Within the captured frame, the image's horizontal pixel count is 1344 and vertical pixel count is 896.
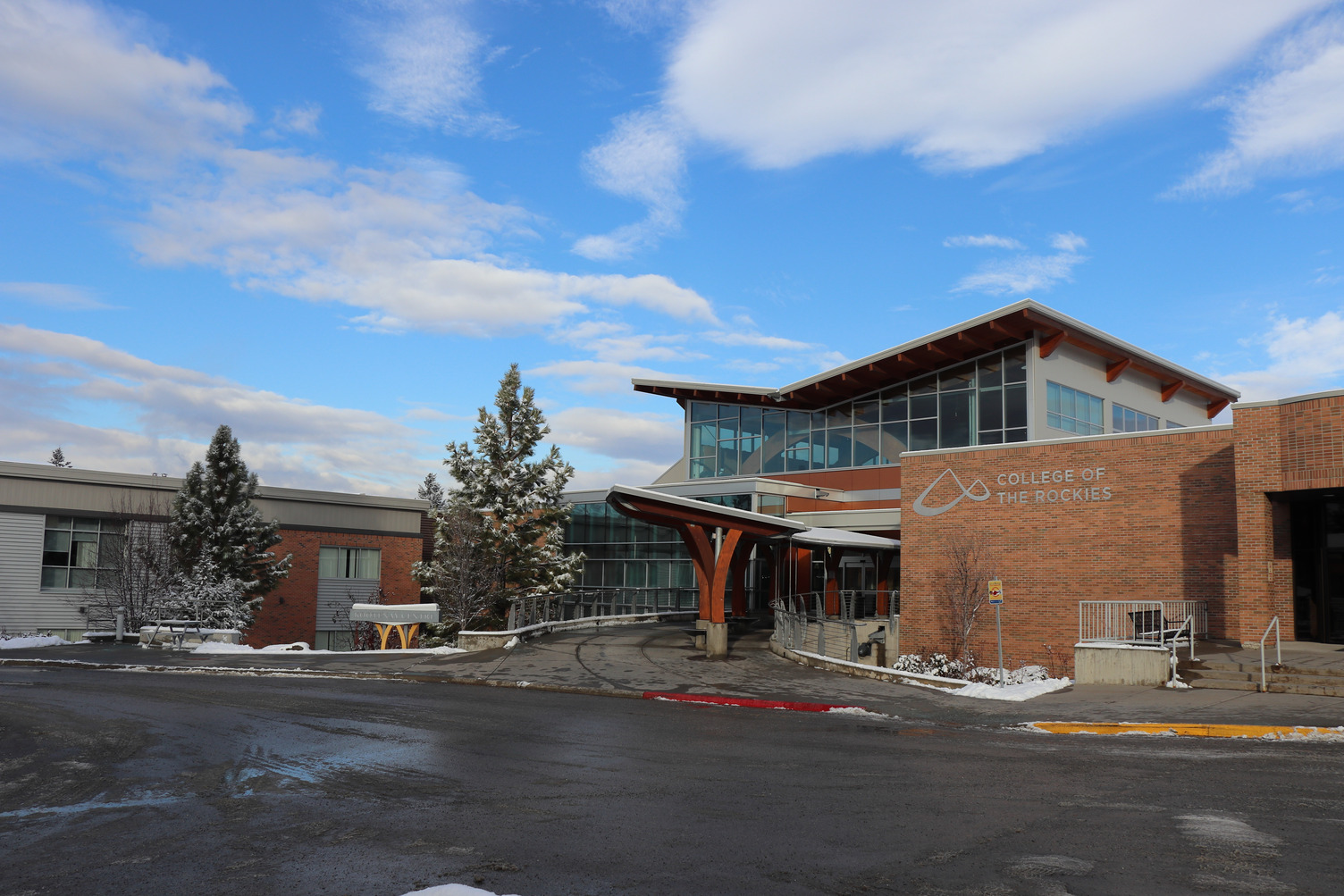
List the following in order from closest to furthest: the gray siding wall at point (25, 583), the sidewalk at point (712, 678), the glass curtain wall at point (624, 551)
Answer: the sidewalk at point (712, 678) < the gray siding wall at point (25, 583) < the glass curtain wall at point (624, 551)

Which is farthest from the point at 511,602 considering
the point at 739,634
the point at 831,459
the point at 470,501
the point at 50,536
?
the point at 50,536

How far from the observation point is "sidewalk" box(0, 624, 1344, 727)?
553 inches

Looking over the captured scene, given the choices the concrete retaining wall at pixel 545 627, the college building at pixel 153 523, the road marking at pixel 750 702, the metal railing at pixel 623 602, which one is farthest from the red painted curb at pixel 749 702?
the college building at pixel 153 523

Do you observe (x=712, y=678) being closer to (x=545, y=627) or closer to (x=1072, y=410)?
(x=545, y=627)

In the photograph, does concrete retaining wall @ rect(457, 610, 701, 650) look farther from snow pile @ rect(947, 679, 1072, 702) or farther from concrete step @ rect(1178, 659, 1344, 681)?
concrete step @ rect(1178, 659, 1344, 681)

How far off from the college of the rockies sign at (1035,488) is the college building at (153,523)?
2702 cm

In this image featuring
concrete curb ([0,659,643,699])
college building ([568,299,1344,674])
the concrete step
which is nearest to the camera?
the concrete step

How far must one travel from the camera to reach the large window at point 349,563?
41.8 m

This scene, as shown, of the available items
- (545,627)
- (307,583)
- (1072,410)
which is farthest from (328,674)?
(1072,410)

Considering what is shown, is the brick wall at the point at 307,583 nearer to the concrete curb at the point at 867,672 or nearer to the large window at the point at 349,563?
the large window at the point at 349,563

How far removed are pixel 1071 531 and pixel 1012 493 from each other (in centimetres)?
173

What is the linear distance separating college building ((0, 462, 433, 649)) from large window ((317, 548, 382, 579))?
0.14 feet

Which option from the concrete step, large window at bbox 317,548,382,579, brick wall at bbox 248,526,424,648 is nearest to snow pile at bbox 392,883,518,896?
the concrete step

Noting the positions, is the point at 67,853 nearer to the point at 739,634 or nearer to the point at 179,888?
the point at 179,888
